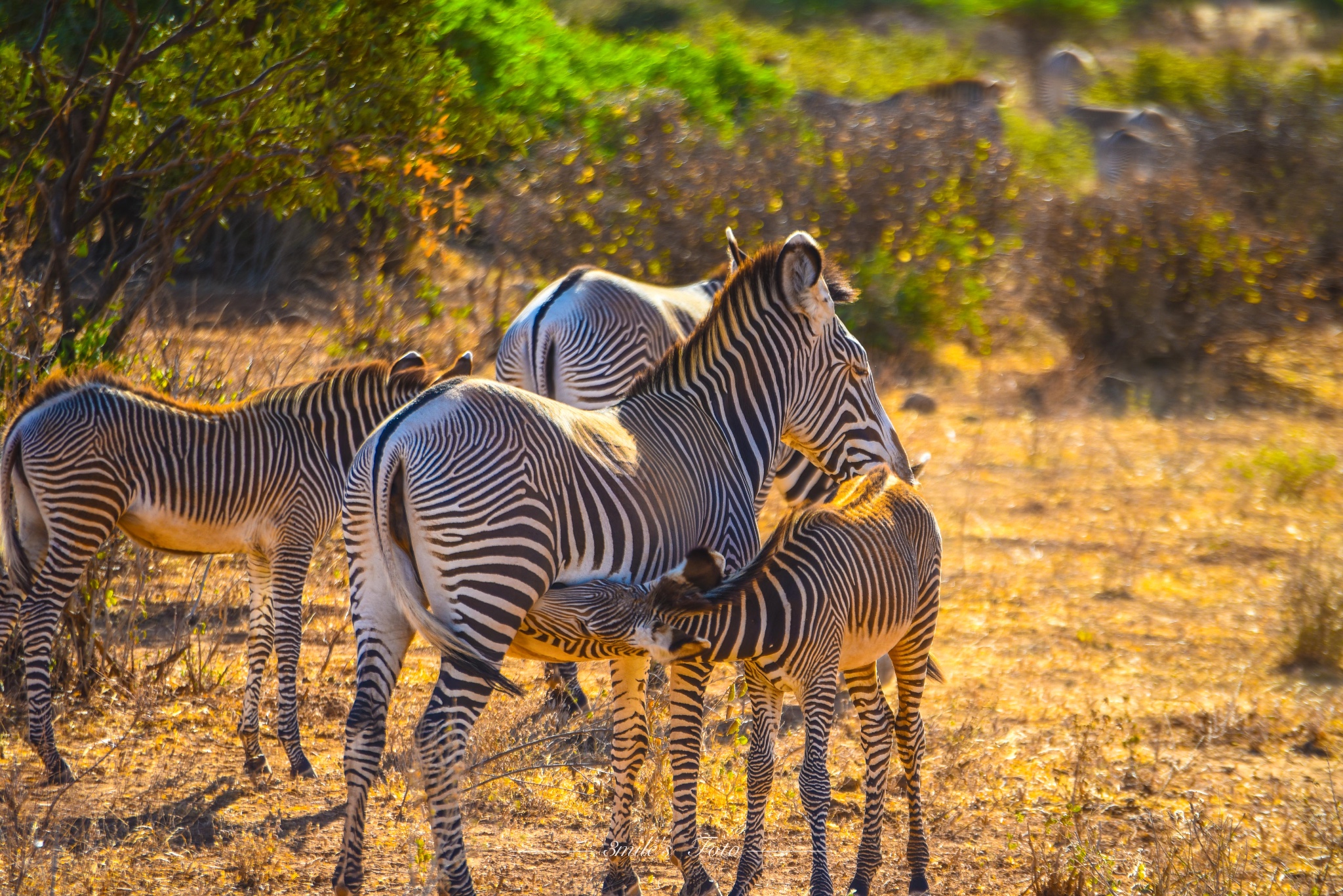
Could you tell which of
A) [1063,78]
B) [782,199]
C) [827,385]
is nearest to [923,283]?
[782,199]

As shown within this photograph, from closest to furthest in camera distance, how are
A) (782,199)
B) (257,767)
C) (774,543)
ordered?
(774,543), (257,767), (782,199)

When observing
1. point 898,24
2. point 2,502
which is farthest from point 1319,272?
point 898,24

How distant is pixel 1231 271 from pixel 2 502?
13.7 metres

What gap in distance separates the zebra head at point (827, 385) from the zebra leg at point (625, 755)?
1.30m

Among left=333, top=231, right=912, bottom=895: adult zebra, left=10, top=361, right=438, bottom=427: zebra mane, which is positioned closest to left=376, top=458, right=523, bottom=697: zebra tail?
left=333, top=231, right=912, bottom=895: adult zebra

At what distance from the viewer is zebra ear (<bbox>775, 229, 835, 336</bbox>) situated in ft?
16.5

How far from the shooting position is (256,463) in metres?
5.96

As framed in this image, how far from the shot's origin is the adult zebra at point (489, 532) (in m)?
4.02

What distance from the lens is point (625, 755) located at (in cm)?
474

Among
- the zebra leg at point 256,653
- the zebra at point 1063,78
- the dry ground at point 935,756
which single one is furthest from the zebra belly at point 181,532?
the zebra at point 1063,78

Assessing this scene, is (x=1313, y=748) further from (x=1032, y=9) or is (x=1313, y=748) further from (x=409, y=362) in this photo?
(x=1032, y=9)

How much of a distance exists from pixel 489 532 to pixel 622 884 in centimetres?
154

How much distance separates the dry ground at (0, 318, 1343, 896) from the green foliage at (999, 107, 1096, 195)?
8435 mm

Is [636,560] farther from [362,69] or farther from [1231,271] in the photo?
[1231,271]
